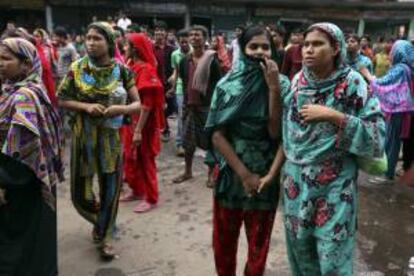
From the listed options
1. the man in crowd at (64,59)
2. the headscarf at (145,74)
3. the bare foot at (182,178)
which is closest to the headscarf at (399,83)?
the bare foot at (182,178)

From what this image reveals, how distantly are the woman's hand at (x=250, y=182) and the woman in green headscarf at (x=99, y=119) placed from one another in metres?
1.33

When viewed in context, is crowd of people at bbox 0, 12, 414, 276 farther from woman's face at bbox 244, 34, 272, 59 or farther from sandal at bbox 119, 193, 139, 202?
sandal at bbox 119, 193, 139, 202

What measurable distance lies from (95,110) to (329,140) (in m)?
1.82

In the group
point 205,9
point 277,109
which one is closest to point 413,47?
point 277,109

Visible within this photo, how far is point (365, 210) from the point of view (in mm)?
5262

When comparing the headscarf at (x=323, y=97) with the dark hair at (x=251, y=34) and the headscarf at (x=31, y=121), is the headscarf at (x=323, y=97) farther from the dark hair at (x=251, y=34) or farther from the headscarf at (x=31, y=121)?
the headscarf at (x=31, y=121)

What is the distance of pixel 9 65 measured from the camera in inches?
114

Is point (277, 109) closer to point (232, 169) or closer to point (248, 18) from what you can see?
point (232, 169)

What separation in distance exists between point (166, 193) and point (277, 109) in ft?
10.4

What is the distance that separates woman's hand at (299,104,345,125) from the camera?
7.70ft

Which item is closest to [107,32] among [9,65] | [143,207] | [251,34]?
[9,65]

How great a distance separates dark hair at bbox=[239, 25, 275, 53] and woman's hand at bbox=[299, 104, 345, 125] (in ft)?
1.75

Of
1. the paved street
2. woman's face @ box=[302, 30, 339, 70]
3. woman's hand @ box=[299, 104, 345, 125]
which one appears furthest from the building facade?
woman's hand @ box=[299, 104, 345, 125]

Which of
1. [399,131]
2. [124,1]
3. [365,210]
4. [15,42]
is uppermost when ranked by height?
[124,1]
